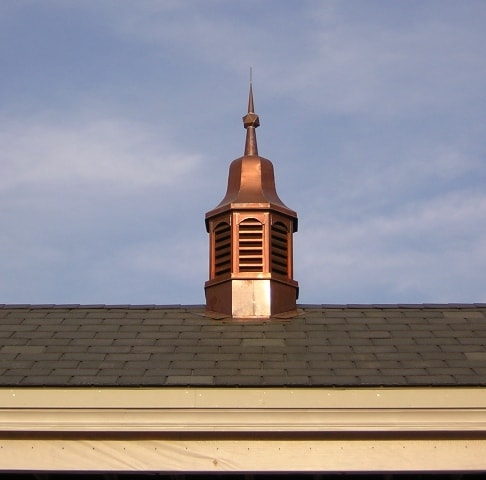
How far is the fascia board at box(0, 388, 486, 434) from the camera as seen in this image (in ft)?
33.8

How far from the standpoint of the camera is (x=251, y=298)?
14.4 meters

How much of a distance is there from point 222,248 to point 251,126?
1.96 meters

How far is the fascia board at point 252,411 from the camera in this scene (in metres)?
10.3

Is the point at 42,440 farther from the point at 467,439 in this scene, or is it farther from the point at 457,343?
the point at 457,343

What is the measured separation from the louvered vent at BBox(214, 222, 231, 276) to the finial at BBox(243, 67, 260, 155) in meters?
1.29

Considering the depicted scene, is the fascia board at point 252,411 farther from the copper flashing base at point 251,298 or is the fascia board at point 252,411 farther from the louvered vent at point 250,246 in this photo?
the louvered vent at point 250,246

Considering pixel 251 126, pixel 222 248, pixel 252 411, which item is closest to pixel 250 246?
pixel 222 248

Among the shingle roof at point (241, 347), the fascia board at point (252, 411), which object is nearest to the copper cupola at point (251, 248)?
the shingle roof at point (241, 347)

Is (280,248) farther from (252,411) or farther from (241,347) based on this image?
(252,411)

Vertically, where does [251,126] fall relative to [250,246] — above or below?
above

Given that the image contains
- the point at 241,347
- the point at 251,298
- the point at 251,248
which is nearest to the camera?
the point at 241,347

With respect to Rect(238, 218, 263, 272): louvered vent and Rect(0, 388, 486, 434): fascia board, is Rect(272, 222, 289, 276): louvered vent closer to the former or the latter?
Rect(238, 218, 263, 272): louvered vent

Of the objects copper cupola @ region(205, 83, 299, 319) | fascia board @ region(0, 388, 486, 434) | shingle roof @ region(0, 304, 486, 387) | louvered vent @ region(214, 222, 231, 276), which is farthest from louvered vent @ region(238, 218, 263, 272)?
fascia board @ region(0, 388, 486, 434)

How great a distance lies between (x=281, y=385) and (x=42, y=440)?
A: 205 cm
